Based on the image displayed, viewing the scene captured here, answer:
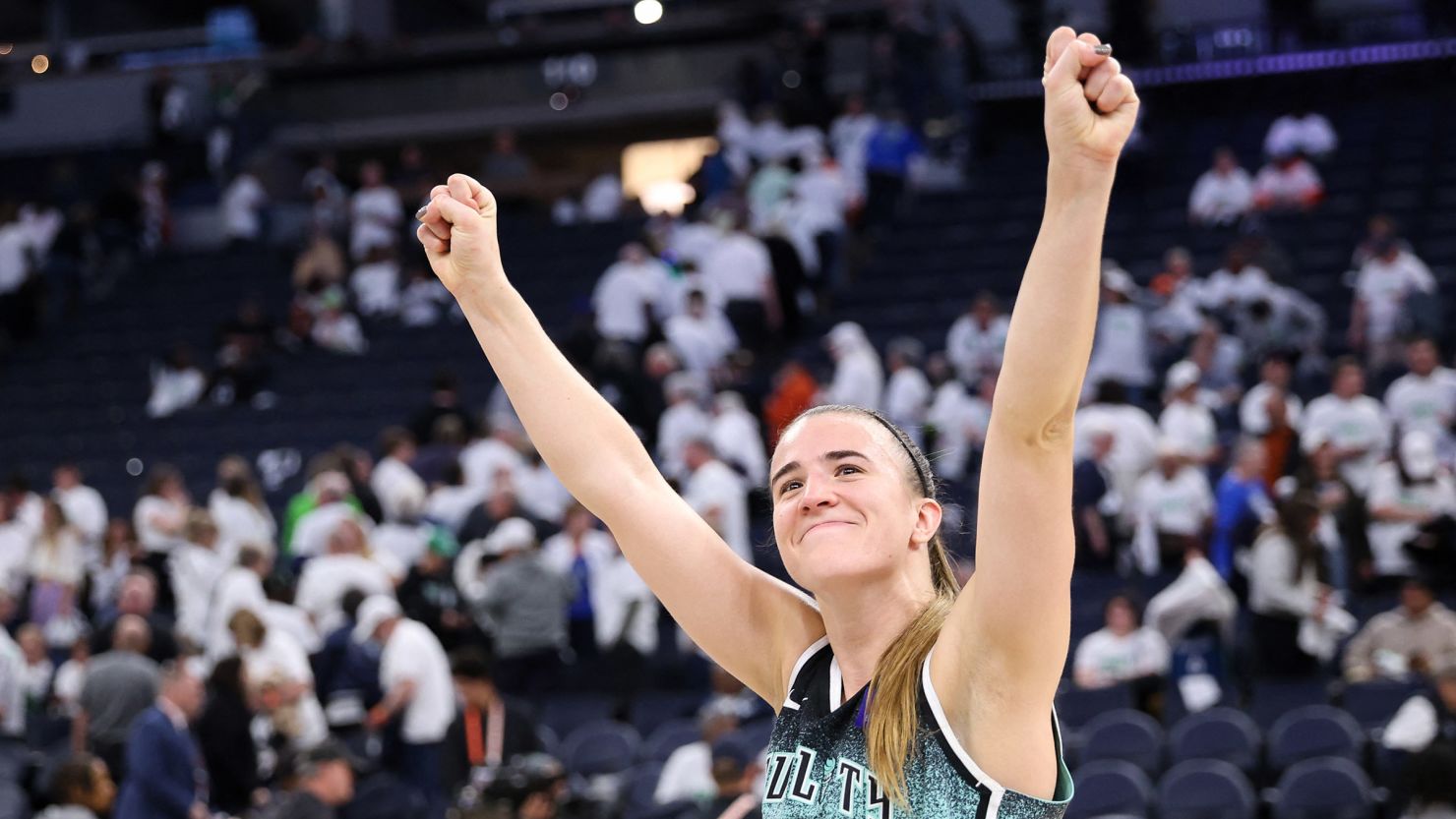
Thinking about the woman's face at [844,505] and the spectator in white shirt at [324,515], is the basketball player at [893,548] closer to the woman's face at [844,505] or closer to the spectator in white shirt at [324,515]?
the woman's face at [844,505]

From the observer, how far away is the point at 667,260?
618 inches

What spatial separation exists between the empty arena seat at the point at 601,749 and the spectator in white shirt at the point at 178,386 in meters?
8.40

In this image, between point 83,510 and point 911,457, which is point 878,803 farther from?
point 83,510

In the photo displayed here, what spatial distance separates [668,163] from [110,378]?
25.2 feet

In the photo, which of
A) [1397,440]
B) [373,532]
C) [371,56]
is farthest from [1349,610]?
[371,56]


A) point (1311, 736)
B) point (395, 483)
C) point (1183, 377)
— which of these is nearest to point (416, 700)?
point (395, 483)

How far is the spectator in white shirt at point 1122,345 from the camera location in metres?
13.0

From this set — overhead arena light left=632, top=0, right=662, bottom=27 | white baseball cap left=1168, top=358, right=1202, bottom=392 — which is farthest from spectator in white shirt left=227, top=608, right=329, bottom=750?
overhead arena light left=632, top=0, right=662, bottom=27

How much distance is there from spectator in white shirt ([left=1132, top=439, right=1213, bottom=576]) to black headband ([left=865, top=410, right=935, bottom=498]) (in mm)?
8916

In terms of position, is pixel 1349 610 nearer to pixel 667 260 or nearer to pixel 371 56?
pixel 667 260

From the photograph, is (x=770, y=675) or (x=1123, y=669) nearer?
(x=770, y=675)

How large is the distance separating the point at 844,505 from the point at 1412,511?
29.6 ft

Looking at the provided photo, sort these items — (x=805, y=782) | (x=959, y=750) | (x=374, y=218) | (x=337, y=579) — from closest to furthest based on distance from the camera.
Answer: (x=959, y=750) < (x=805, y=782) < (x=337, y=579) < (x=374, y=218)

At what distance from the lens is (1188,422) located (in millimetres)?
11586
